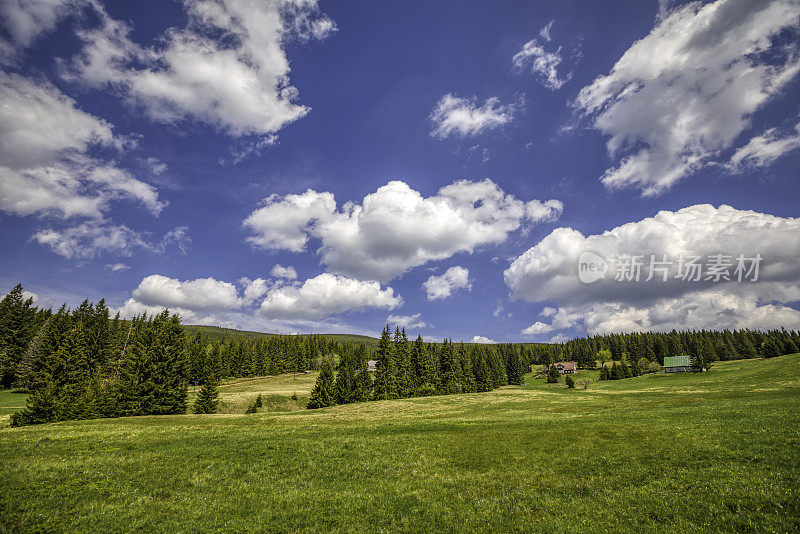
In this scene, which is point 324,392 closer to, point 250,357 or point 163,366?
point 163,366

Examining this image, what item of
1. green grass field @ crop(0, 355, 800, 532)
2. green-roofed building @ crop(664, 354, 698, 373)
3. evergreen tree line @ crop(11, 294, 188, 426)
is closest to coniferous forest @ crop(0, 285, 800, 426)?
evergreen tree line @ crop(11, 294, 188, 426)

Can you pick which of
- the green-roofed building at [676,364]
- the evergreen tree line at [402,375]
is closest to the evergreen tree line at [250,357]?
the evergreen tree line at [402,375]

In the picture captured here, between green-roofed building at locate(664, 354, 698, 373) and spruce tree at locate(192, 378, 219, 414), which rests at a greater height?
spruce tree at locate(192, 378, 219, 414)

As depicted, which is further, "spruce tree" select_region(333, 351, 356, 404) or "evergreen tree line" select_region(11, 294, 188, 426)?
"spruce tree" select_region(333, 351, 356, 404)

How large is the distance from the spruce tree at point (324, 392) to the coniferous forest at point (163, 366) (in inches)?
8.3

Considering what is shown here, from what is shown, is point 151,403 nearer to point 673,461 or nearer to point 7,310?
point 673,461

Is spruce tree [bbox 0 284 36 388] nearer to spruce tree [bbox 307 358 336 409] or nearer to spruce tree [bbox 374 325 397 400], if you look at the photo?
spruce tree [bbox 307 358 336 409]

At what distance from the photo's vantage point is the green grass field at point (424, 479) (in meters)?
12.6

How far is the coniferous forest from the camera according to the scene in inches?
1721

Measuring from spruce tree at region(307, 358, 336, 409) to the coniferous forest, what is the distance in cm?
21

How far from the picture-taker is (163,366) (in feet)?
166

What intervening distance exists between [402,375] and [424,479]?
7026 cm

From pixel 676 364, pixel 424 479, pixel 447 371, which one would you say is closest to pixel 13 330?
pixel 447 371

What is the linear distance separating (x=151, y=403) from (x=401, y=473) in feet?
157
